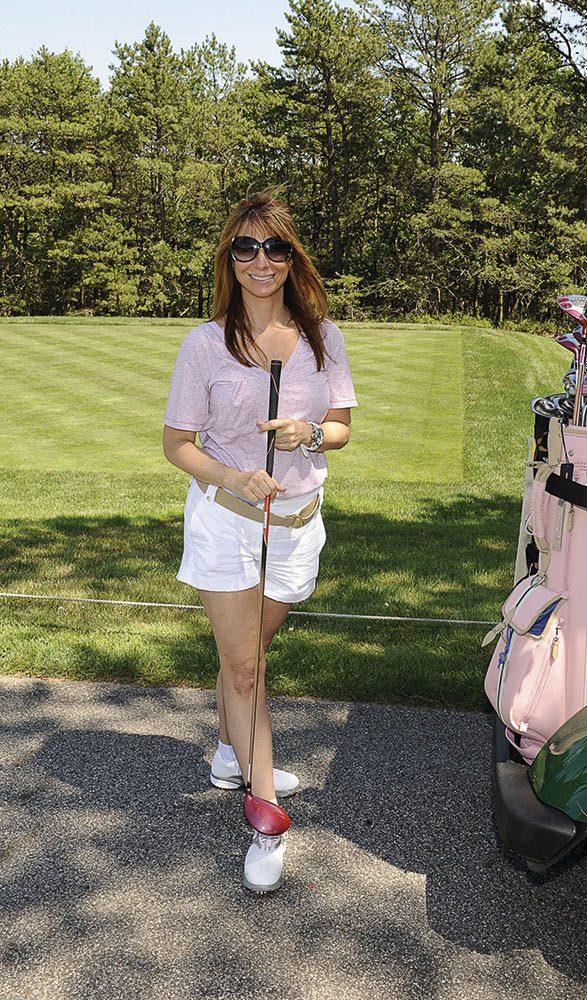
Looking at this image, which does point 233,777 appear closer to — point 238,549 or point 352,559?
point 238,549

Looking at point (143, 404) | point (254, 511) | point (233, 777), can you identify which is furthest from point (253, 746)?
point (143, 404)

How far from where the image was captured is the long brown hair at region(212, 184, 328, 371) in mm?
3289

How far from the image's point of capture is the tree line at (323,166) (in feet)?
143

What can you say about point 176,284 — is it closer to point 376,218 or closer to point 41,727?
point 376,218

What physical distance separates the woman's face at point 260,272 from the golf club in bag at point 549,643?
93cm

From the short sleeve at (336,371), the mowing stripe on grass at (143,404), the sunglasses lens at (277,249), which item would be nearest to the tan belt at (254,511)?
the short sleeve at (336,371)

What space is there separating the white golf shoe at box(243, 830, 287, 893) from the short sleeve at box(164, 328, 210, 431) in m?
1.34

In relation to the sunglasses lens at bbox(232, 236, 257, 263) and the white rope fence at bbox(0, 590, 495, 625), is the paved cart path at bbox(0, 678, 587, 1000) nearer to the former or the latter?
the white rope fence at bbox(0, 590, 495, 625)

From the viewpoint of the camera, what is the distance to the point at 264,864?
3.14 m

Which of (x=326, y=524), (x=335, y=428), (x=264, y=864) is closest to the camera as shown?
(x=264, y=864)

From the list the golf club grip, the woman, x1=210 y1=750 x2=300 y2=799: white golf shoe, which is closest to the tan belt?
the woman

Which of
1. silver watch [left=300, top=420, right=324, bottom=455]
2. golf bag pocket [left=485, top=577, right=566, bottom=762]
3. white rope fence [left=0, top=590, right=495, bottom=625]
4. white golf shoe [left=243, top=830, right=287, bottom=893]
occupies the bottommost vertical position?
white rope fence [left=0, top=590, right=495, bottom=625]

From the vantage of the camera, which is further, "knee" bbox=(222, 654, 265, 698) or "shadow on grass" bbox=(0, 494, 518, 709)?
"shadow on grass" bbox=(0, 494, 518, 709)

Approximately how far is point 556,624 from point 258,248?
1.50 meters
